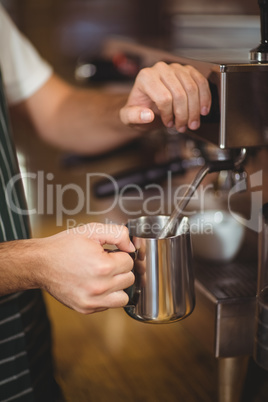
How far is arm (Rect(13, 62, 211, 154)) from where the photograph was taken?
2.72 ft

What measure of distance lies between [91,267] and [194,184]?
0.63ft

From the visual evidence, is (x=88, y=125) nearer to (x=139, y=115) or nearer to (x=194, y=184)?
(x=139, y=115)

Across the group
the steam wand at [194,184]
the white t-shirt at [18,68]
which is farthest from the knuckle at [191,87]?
the white t-shirt at [18,68]

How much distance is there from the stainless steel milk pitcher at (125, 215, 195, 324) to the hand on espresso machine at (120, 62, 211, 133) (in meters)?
0.20

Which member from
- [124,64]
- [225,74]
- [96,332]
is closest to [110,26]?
[124,64]

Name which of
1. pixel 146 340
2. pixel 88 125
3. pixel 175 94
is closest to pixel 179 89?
pixel 175 94

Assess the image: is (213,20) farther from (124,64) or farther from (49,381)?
(49,381)

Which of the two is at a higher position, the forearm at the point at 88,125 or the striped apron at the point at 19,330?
the forearm at the point at 88,125

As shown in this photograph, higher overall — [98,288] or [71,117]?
[71,117]

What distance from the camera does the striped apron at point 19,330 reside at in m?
1.00

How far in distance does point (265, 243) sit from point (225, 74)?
0.26m

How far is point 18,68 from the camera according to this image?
137cm

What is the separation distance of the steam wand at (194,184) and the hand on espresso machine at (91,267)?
0.08 meters

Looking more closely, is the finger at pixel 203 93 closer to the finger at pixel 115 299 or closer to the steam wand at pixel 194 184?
the steam wand at pixel 194 184
